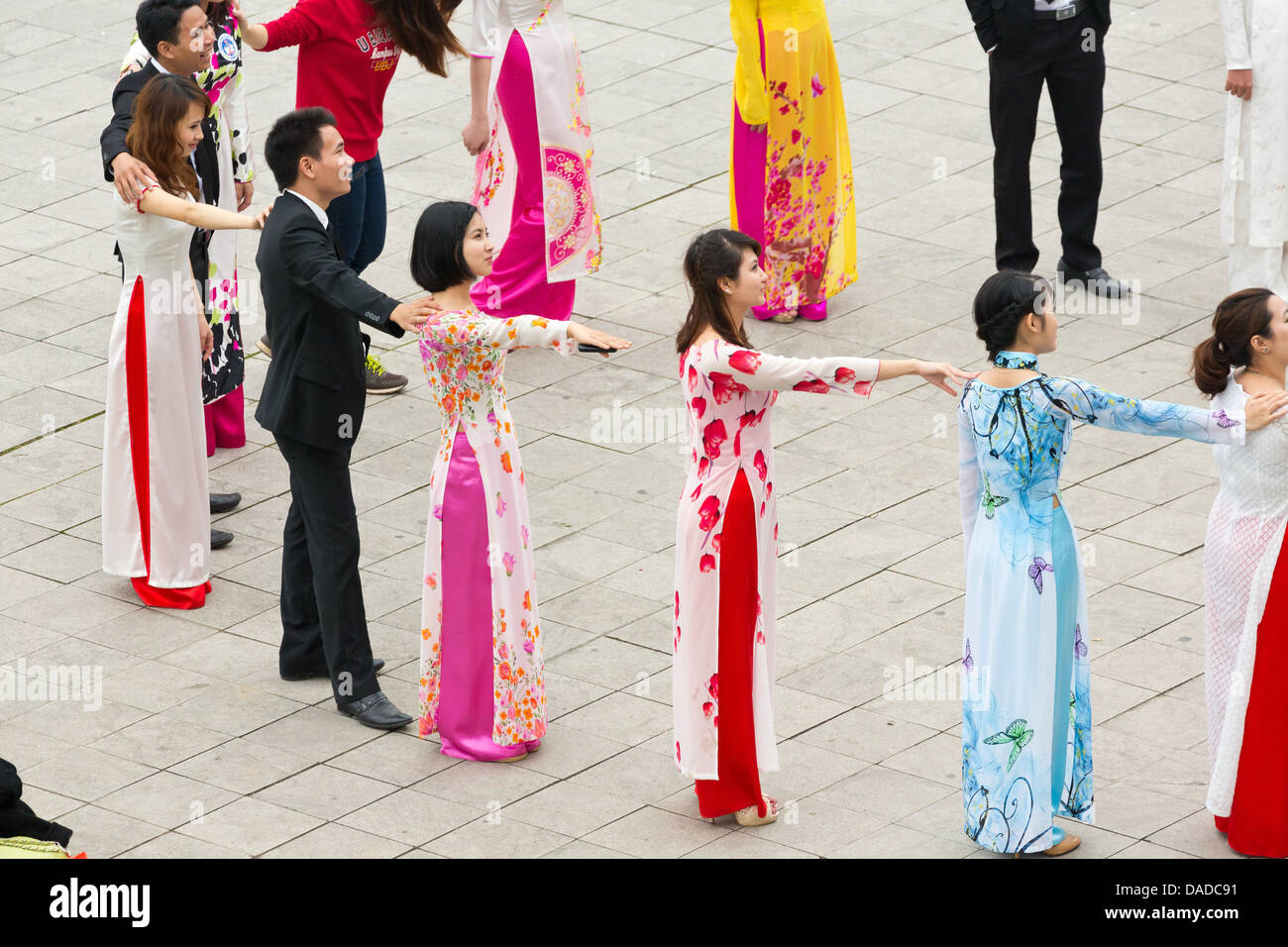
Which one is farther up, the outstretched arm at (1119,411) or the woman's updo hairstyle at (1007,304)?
the woman's updo hairstyle at (1007,304)

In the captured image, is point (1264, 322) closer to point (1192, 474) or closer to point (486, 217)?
point (1192, 474)

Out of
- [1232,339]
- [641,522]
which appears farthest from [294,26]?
[1232,339]

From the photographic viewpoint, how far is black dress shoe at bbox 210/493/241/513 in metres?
9.10

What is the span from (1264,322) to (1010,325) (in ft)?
2.52

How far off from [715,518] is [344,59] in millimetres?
3818

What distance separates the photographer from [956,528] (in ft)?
28.7

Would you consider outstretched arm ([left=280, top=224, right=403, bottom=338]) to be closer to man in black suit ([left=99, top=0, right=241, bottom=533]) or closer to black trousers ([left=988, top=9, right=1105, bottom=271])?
man in black suit ([left=99, top=0, right=241, bottom=533])

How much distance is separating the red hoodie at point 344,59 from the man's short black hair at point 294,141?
2283 mm

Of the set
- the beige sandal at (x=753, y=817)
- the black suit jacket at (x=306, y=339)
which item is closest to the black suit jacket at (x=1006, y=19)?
the black suit jacket at (x=306, y=339)

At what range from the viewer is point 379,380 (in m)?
10.1

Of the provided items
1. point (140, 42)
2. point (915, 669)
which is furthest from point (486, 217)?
point (915, 669)

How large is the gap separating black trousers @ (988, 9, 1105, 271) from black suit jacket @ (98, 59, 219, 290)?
3780 mm

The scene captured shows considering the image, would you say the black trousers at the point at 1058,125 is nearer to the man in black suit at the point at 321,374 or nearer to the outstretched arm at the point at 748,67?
the outstretched arm at the point at 748,67

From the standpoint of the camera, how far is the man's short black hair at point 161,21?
27.8 ft
